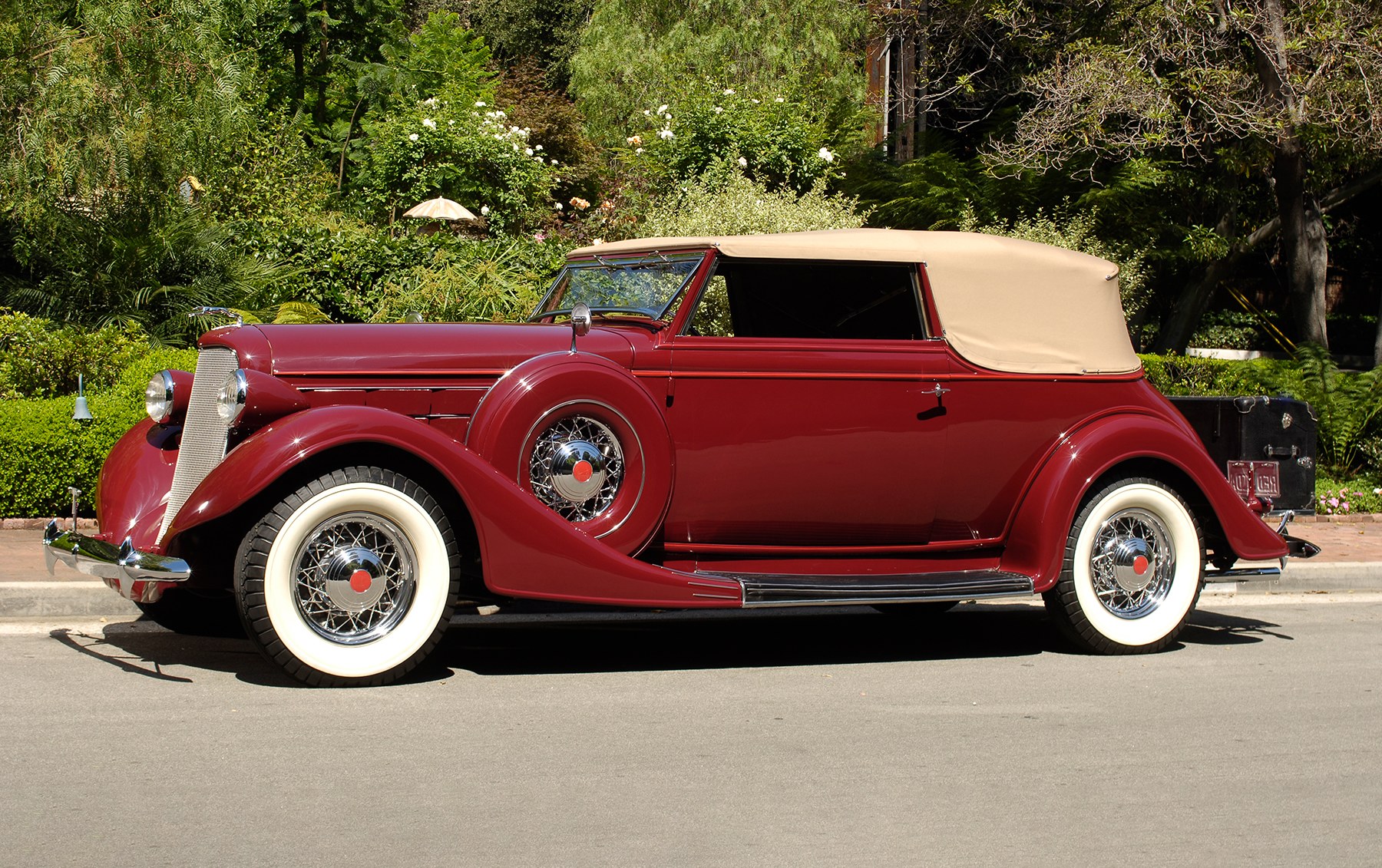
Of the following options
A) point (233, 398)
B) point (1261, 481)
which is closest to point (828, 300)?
point (1261, 481)

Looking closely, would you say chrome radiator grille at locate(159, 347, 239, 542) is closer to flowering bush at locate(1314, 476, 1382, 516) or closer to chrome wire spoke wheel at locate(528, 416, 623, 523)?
chrome wire spoke wheel at locate(528, 416, 623, 523)

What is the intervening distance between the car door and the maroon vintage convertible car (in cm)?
1

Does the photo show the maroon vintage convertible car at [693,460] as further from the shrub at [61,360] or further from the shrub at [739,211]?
the shrub at [739,211]

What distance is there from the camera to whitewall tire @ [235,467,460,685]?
520 cm

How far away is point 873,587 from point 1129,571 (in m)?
1.47

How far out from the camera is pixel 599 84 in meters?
27.2

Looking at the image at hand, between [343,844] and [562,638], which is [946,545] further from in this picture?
[343,844]

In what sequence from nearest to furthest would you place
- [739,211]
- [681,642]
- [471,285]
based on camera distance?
[681,642] → [471,285] → [739,211]

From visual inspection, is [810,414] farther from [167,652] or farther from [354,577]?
[167,652]

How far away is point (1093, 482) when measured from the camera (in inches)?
256

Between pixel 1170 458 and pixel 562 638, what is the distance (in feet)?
10.1

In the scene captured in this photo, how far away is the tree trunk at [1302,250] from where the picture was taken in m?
13.6

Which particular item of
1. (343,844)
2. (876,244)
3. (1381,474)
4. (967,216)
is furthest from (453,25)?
(343,844)

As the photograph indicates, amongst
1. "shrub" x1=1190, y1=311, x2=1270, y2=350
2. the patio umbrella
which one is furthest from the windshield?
"shrub" x1=1190, y1=311, x2=1270, y2=350
